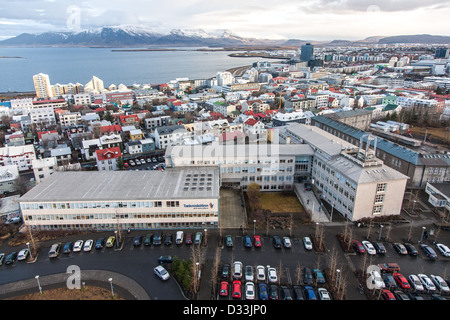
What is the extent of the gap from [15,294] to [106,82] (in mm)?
73317

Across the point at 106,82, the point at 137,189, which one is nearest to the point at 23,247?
the point at 137,189

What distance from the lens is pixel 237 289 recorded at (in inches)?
386

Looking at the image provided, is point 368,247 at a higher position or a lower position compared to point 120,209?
lower

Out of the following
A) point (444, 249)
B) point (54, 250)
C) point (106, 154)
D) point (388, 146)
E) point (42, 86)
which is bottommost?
point (444, 249)

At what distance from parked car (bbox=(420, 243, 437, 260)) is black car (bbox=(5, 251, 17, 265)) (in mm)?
16360

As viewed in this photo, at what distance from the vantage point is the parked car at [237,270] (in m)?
10.5

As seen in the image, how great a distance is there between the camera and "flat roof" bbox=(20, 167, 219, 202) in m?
13.4

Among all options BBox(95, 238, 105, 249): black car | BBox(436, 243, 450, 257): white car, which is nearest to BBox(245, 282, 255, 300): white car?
BBox(95, 238, 105, 249): black car

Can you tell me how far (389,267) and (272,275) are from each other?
4413 mm

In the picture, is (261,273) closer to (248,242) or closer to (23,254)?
(248,242)

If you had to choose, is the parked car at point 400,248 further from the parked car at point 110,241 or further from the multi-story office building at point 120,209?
the parked car at point 110,241

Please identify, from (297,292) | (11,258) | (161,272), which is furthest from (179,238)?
(11,258)

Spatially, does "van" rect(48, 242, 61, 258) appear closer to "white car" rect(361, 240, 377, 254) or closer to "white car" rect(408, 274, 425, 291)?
"white car" rect(361, 240, 377, 254)
